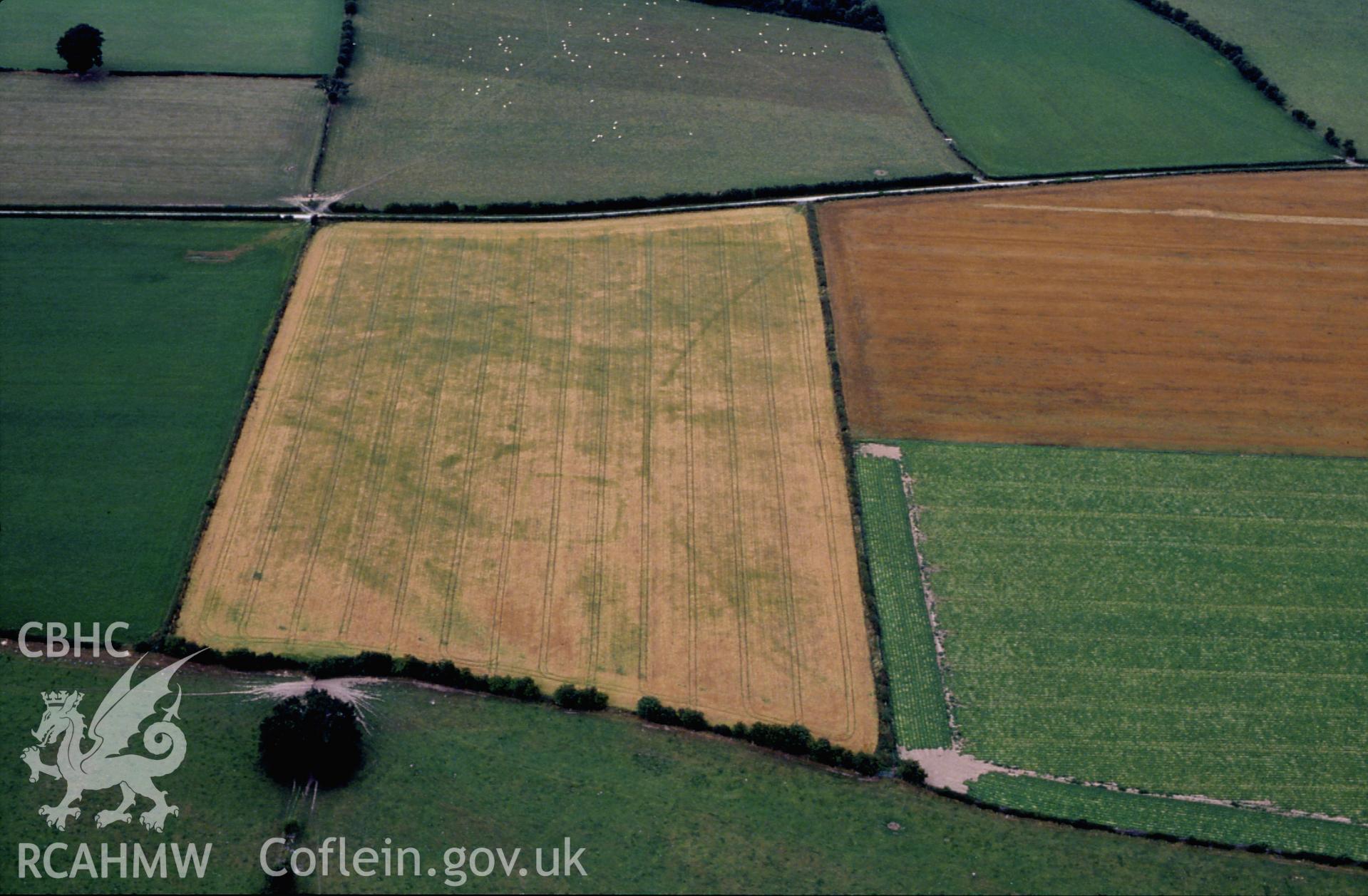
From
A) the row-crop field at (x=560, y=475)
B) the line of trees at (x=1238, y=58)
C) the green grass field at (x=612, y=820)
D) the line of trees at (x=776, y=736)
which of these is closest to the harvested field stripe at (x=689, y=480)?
the row-crop field at (x=560, y=475)

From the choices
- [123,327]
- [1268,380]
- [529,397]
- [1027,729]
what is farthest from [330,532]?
[1268,380]

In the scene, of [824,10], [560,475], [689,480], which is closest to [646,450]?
[689,480]

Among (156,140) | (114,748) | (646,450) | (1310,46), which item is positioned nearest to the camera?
(114,748)

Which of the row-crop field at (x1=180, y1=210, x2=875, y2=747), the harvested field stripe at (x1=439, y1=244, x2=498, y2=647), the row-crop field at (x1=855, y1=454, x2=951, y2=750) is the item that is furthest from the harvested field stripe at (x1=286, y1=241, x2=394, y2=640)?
the row-crop field at (x1=855, y1=454, x2=951, y2=750)

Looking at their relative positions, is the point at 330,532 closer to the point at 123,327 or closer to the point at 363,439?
the point at 363,439

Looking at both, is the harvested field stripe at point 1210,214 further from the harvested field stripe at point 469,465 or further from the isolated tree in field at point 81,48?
the isolated tree in field at point 81,48

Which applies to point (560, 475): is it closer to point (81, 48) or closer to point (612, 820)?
point (612, 820)

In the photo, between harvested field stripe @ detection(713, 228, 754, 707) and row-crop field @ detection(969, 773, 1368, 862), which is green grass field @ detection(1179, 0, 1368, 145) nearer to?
harvested field stripe @ detection(713, 228, 754, 707)
